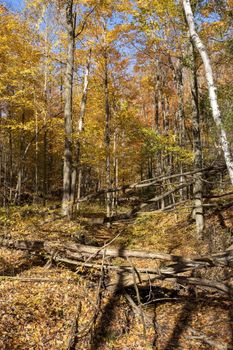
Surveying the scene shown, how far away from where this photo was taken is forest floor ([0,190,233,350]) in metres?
6.51

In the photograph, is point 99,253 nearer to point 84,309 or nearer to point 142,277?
point 142,277

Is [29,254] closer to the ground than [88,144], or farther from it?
closer to the ground

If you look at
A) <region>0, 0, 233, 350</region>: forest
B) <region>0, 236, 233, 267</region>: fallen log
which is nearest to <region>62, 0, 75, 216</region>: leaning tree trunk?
<region>0, 0, 233, 350</region>: forest

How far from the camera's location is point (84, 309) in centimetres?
734

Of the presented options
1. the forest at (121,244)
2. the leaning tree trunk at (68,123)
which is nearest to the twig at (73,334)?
the forest at (121,244)

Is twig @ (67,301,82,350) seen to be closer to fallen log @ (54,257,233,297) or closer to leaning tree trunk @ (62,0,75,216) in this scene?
fallen log @ (54,257,233,297)

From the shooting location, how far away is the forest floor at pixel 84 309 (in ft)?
21.4

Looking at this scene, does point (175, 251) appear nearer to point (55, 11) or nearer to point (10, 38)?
point (10, 38)

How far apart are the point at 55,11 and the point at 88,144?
31.3 feet

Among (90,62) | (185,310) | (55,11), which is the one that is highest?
(55,11)

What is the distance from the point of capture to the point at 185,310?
25.5 ft

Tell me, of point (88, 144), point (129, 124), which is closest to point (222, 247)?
point (88, 144)

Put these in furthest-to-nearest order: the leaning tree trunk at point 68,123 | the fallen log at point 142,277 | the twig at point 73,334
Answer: the leaning tree trunk at point 68,123, the fallen log at point 142,277, the twig at point 73,334

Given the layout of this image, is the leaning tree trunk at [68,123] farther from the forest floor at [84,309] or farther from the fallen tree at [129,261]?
the fallen tree at [129,261]
